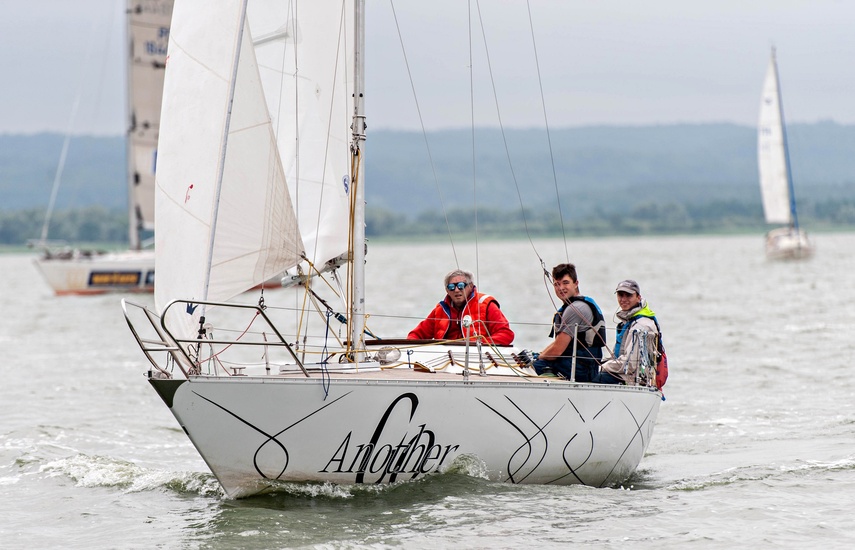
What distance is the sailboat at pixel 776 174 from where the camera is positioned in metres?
61.0

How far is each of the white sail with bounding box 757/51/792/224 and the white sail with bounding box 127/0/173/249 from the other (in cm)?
3326

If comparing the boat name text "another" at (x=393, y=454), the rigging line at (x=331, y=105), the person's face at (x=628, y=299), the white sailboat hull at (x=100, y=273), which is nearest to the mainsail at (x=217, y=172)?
the rigging line at (x=331, y=105)

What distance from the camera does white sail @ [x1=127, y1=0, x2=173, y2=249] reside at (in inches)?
1620

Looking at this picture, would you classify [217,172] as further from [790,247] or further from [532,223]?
[532,223]

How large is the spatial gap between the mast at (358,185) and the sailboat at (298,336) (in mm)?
14

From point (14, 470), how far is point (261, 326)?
17262 millimetres

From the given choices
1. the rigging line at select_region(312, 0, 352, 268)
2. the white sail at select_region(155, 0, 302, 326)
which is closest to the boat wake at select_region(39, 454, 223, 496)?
the white sail at select_region(155, 0, 302, 326)

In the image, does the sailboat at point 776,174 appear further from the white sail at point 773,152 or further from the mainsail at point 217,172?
the mainsail at point 217,172

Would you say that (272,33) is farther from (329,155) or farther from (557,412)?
(557,412)

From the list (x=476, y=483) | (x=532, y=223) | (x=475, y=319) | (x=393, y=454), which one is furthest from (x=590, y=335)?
(x=532, y=223)

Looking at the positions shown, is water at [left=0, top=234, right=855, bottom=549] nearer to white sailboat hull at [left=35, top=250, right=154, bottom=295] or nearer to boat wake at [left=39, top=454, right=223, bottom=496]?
boat wake at [left=39, top=454, right=223, bottom=496]

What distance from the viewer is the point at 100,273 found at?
142 feet

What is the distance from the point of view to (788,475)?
10203 mm

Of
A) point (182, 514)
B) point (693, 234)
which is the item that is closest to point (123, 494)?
point (182, 514)
